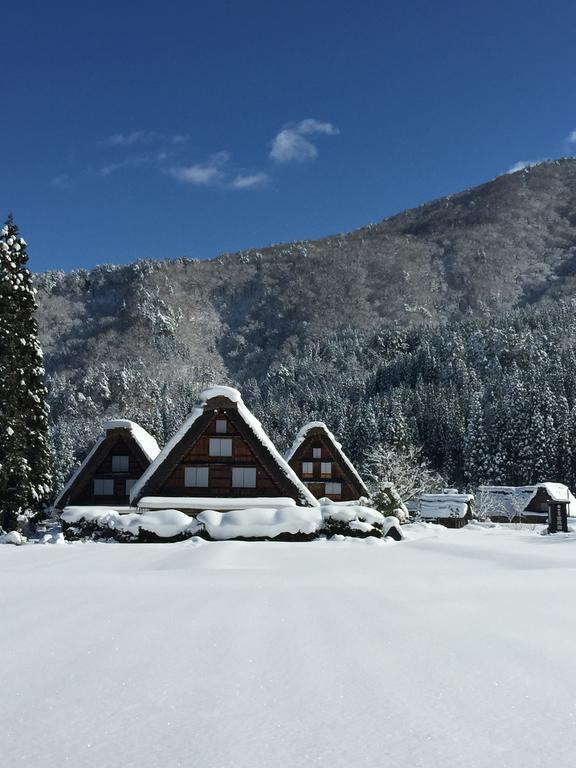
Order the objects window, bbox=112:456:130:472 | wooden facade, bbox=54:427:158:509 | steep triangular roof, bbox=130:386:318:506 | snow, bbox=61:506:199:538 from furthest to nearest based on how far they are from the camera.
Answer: window, bbox=112:456:130:472 < wooden facade, bbox=54:427:158:509 < steep triangular roof, bbox=130:386:318:506 < snow, bbox=61:506:199:538

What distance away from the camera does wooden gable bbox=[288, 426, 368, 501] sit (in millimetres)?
36531

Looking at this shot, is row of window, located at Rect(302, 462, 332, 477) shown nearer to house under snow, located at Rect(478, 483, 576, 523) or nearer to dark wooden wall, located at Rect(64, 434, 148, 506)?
dark wooden wall, located at Rect(64, 434, 148, 506)

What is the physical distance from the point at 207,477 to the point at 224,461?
959 mm

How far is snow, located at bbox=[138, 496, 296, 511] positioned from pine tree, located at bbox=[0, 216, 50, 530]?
5116mm

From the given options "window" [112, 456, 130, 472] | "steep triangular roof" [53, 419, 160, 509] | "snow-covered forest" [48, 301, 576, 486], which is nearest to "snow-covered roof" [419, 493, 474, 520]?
"steep triangular roof" [53, 419, 160, 509]

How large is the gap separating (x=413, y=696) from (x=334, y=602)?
2939 millimetres

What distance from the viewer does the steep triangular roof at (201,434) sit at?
2302 centimetres

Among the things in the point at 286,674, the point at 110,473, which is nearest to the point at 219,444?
the point at 110,473

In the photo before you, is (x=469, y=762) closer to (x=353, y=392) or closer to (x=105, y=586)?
(x=105, y=586)

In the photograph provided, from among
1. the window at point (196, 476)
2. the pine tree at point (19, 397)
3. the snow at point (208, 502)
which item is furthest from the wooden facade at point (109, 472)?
the snow at point (208, 502)

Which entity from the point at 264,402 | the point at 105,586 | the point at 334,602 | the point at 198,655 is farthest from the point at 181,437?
the point at 264,402

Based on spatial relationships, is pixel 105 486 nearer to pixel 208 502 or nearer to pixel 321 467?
pixel 208 502

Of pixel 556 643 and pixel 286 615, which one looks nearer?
pixel 556 643

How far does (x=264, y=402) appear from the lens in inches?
7072
